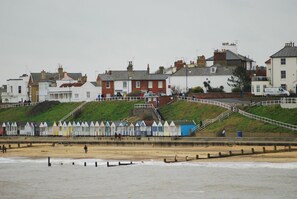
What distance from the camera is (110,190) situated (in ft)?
173

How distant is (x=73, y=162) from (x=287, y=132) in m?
22.3

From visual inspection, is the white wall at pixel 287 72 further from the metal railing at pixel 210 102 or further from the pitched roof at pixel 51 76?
the pitched roof at pixel 51 76

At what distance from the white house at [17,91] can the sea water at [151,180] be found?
72.6 meters

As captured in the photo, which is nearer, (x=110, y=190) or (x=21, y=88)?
(x=110, y=190)

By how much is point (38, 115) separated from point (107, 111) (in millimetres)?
14274

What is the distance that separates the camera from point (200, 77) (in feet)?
386

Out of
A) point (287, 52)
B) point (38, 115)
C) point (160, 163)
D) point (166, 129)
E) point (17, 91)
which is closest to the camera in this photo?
point (160, 163)

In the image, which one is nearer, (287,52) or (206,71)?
(287,52)

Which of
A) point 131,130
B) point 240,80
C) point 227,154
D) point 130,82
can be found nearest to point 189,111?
point 131,130

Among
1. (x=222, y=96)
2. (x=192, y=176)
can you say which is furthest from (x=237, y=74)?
(x=192, y=176)

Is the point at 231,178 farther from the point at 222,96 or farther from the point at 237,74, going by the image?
the point at 237,74

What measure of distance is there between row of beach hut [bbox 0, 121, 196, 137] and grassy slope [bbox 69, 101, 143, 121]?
14.6 ft

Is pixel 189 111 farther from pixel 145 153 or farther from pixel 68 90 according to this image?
pixel 68 90

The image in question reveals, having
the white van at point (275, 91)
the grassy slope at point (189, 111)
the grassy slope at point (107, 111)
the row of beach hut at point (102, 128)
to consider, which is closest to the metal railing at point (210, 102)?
the grassy slope at point (189, 111)
